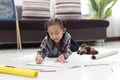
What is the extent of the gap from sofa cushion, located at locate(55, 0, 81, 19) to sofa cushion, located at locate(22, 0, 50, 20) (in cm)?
25

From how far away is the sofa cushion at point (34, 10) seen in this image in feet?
A: 14.1

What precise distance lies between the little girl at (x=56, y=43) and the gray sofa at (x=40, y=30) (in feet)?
5.01

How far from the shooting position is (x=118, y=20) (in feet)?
17.0

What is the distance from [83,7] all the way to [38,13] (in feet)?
3.88

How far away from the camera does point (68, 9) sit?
440 cm

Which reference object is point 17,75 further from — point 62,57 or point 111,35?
point 111,35

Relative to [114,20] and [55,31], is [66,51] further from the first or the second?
[114,20]

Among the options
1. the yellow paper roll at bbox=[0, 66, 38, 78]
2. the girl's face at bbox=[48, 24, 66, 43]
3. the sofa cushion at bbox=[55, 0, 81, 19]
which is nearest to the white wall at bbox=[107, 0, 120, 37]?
the sofa cushion at bbox=[55, 0, 81, 19]

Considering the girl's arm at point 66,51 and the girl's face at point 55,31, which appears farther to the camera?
the girl's arm at point 66,51

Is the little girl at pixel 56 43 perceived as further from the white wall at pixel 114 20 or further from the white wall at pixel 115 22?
the white wall at pixel 115 22

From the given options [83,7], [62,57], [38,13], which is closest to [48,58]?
[62,57]

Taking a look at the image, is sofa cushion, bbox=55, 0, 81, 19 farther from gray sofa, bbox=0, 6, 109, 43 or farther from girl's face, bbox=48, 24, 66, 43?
girl's face, bbox=48, 24, 66, 43

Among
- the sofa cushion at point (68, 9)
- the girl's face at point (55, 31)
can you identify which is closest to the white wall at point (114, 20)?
the sofa cushion at point (68, 9)

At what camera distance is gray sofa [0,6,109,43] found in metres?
3.70
